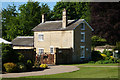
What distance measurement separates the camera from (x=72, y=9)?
57812 mm

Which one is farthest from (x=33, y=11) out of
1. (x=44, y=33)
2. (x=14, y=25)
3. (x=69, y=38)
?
(x=69, y=38)

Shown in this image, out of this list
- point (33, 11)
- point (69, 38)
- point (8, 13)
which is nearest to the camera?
point (69, 38)

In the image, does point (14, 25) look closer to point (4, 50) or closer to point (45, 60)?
point (45, 60)

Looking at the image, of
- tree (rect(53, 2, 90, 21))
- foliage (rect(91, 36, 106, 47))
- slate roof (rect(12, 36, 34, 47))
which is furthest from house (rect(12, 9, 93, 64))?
tree (rect(53, 2, 90, 21))

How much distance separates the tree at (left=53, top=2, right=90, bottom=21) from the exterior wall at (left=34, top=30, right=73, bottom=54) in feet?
52.0

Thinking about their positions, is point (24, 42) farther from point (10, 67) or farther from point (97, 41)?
point (10, 67)

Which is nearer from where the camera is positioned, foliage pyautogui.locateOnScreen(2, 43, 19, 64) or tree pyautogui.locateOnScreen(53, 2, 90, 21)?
foliage pyautogui.locateOnScreen(2, 43, 19, 64)

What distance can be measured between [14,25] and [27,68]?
37448mm

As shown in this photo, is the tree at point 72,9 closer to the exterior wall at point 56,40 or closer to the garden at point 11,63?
the exterior wall at point 56,40

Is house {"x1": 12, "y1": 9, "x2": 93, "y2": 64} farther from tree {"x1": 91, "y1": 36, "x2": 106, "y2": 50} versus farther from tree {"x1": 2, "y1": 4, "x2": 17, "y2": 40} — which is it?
tree {"x1": 2, "y1": 4, "x2": 17, "y2": 40}

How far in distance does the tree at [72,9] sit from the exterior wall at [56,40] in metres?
15.8

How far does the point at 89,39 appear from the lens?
42344 mm

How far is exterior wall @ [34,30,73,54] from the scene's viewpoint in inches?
1545

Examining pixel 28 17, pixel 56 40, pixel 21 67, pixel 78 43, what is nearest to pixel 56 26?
pixel 56 40
